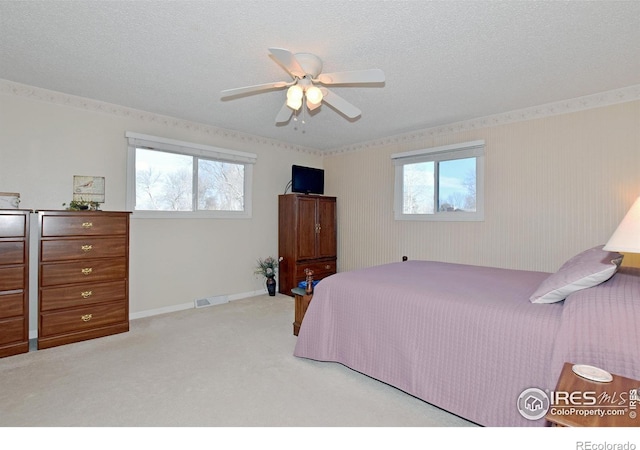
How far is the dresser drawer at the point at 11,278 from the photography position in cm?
256

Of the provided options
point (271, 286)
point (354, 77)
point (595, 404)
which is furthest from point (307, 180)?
point (595, 404)

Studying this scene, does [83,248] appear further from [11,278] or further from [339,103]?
[339,103]

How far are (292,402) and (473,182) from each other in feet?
10.8

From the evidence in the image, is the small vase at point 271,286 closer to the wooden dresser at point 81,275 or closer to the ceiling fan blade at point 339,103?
the wooden dresser at point 81,275

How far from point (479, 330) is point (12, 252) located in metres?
3.56

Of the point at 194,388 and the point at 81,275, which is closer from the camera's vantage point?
the point at 194,388

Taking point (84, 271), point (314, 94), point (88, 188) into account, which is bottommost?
point (84, 271)

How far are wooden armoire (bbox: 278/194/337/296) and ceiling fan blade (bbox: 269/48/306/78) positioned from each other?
2.62 metres

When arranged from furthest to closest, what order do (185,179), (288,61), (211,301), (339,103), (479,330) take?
(211,301) < (185,179) < (339,103) < (288,61) < (479,330)

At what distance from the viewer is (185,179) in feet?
13.4

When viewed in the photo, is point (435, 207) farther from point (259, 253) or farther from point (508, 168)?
point (259, 253)

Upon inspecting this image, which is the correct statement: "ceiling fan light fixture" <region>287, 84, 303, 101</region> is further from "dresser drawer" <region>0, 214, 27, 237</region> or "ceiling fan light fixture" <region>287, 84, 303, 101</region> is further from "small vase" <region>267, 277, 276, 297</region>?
"small vase" <region>267, 277, 276, 297</region>

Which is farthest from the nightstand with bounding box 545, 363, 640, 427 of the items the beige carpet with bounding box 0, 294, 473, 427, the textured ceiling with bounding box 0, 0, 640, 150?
the textured ceiling with bounding box 0, 0, 640, 150

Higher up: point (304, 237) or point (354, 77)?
point (354, 77)
